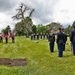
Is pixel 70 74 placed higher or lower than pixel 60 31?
lower

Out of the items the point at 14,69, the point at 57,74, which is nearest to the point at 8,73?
the point at 14,69

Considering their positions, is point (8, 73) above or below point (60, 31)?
below

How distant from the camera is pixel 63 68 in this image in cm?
1902

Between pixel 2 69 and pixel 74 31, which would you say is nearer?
pixel 2 69

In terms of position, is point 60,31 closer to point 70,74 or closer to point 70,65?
point 70,65

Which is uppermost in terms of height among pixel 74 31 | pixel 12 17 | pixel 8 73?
pixel 12 17

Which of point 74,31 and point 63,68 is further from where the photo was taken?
point 74,31

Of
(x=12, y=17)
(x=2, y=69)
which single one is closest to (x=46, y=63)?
(x=2, y=69)

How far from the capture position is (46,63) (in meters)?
21.6

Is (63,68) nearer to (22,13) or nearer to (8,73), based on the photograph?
(8,73)

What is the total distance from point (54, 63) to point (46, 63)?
25.4 inches

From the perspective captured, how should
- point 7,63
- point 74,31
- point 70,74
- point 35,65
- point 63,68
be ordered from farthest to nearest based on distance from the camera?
1. point 74,31
2. point 7,63
3. point 35,65
4. point 63,68
5. point 70,74

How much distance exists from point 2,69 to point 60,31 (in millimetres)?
7574

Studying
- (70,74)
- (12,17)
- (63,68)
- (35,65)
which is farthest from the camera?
(12,17)
